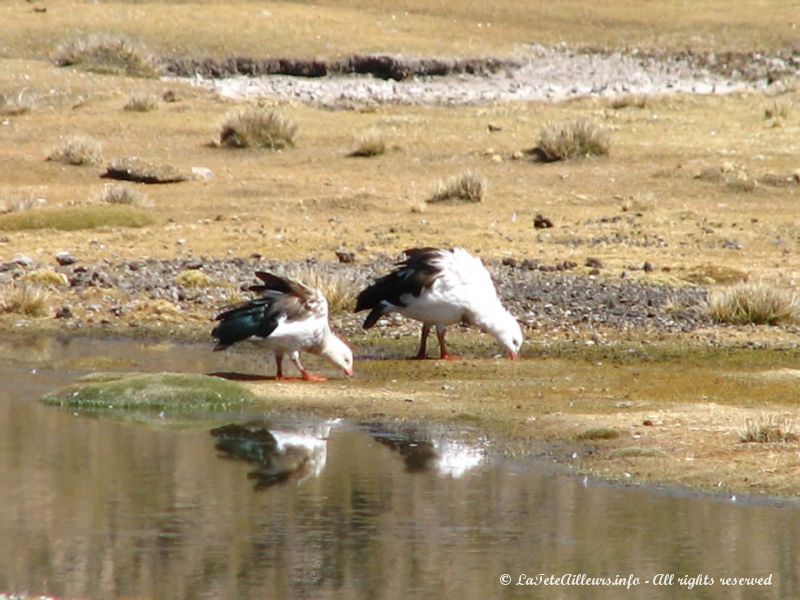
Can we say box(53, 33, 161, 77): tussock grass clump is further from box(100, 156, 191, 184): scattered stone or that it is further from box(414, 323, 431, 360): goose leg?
box(414, 323, 431, 360): goose leg

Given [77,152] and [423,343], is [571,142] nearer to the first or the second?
[77,152]

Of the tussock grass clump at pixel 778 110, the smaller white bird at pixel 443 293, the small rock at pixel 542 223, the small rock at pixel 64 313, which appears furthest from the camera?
the tussock grass clump at pixel 778 110

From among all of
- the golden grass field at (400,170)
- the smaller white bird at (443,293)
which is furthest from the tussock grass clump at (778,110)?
the smaller white bird at (443,293)

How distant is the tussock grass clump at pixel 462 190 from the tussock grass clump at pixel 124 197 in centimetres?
405

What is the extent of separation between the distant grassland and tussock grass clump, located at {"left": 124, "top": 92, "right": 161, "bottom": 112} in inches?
336

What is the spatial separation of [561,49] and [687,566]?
37.5 meters

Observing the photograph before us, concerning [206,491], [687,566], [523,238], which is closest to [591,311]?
[523,238]

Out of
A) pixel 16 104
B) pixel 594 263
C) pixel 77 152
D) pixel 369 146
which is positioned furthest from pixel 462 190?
pixel 16 104

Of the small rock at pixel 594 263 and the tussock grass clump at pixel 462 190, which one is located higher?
the small rock at pixel 594 263

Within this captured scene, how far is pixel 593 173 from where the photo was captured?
28000 millimetres

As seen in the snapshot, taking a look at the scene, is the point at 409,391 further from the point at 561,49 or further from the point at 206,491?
the point at 561,49

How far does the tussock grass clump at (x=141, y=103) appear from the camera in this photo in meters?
32.8

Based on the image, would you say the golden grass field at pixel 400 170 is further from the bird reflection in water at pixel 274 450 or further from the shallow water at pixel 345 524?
the bird reflection in water at pixel 274 450

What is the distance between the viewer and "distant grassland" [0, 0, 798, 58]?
42844mm
